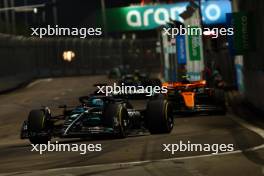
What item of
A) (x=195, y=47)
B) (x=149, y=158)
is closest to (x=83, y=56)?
(x=195, y=47)

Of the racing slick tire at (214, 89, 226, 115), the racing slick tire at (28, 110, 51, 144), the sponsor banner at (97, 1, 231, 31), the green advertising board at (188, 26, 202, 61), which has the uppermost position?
the sponsor banner at (97, 1, 231, 31)

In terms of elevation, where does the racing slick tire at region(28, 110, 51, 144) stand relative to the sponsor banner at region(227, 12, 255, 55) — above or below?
below

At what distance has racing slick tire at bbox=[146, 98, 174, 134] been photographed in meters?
15.5

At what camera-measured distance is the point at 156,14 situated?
265 ft

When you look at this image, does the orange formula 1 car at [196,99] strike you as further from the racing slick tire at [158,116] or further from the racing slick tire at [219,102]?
the racing slick tire at [158,116]

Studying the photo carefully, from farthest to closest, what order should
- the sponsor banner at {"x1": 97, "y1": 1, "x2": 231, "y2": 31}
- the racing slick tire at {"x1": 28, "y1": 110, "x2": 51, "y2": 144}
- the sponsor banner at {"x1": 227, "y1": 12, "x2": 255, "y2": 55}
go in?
the sponsor banner at {"x1": 97, "y1": 1, "x2": 231, "y2": 31}, the sponsor banner at {"x1": 227, "y1": 12, "x2": 255, "y2": 55}, the racing slick tire at {"x1": 28, "y1": 110, "x2": 51, "y2": 144}

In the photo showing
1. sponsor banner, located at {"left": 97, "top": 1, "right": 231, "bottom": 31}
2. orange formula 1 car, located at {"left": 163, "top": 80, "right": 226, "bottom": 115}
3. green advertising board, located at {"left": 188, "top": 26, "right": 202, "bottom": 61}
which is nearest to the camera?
orange formula 1 car, located at {"left": 163, "top": 80, "right": 226, "bottom": 115}

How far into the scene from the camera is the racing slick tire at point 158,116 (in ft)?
50.7

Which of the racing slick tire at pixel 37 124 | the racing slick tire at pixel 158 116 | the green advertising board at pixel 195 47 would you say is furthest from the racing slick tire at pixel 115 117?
the green advertising board at pixel 195 47

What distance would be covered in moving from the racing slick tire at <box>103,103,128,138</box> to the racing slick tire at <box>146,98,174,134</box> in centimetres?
64

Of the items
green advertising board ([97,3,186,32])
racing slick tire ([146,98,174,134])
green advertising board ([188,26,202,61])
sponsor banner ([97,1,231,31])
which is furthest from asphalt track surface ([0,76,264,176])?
green advertising board ([97,3,186,32])

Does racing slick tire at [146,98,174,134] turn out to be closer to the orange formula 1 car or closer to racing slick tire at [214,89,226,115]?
the orange formula 1 car

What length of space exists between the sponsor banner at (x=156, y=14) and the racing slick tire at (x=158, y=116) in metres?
61.5

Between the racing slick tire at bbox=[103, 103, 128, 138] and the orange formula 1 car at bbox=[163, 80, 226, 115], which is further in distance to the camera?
the orange formula 1 car at bbox=[163, 80, 226, 115]
